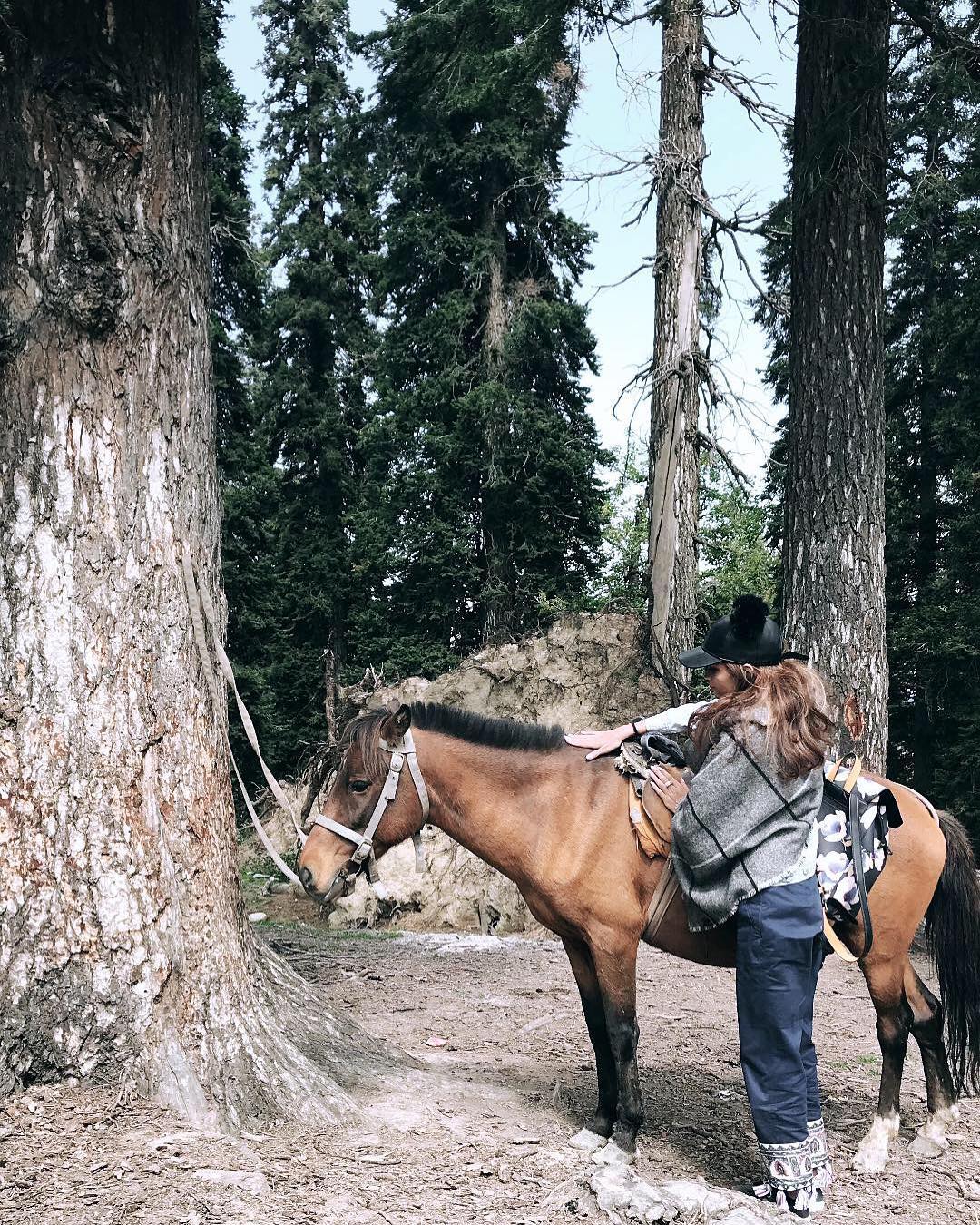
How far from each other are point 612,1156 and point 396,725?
5.96ft

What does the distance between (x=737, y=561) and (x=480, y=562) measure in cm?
617

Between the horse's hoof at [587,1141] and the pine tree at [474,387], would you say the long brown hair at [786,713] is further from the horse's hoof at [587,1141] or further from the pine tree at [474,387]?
the pine tree at [474,387]

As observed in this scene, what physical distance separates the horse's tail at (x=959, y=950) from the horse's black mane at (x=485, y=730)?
1.79m

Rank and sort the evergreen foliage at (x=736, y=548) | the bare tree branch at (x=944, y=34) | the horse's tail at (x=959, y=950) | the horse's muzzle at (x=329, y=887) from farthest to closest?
the evergreen foliage at (x=736, y=548)
the bare tree branch at (x=944, y=34)
the horse's tail at (x=959, y=950)
the horse's muzzle at (x=329, y=887)

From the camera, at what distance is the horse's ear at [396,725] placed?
405cm

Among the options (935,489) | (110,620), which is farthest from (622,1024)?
(935,489)

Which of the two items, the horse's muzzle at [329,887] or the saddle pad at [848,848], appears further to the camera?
the horse's muzzle at [329,887]

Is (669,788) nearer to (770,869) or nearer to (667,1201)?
(770,869)

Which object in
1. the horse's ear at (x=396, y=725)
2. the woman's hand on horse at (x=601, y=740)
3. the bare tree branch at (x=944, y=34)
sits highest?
the bare tree branch at (x=944, y=34)

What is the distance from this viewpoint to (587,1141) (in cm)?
378

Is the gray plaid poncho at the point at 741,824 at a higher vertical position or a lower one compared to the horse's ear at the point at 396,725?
lower

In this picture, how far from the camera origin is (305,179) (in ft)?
76.4

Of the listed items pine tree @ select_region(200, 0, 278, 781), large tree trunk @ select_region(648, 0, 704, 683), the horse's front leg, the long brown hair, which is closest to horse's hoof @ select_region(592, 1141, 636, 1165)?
the horse's front leg

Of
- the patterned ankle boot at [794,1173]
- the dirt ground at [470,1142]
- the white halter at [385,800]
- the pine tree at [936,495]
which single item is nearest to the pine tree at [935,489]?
the pine tree at [936,495]
